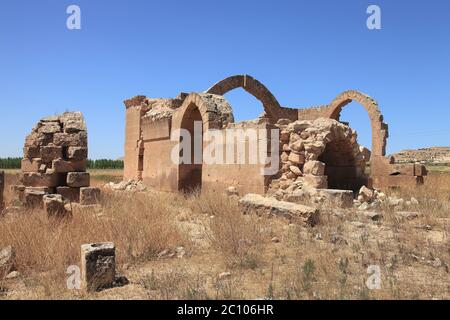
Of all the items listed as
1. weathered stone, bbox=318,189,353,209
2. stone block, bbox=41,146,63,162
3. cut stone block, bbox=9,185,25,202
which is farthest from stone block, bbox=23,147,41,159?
weathered stone, bbox=318,189,353,209

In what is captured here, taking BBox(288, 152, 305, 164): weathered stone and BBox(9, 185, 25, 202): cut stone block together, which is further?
BBox(288, 152, 305, 164): weathered stone

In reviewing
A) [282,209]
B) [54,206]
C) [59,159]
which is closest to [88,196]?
[59,159]

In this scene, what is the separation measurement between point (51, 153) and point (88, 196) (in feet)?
4.13

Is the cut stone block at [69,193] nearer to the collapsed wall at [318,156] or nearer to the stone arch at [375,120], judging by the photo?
the collapsed wall at [318,156]

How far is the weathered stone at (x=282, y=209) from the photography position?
241 inches

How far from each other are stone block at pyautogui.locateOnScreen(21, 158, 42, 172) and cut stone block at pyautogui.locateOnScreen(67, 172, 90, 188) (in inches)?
29.6

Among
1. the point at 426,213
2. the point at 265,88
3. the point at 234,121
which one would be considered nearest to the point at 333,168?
the point at 234,121

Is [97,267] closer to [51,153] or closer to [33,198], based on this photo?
[33,198]

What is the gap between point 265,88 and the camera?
54.5 ft

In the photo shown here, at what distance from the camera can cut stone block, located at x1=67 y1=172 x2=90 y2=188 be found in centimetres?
792

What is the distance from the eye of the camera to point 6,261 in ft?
13.4

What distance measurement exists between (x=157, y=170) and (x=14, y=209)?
6.48 m

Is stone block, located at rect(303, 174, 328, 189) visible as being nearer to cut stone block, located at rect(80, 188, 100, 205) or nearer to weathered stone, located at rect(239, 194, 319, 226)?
weathered stone, located at rect(239, 194, 319, 226)
